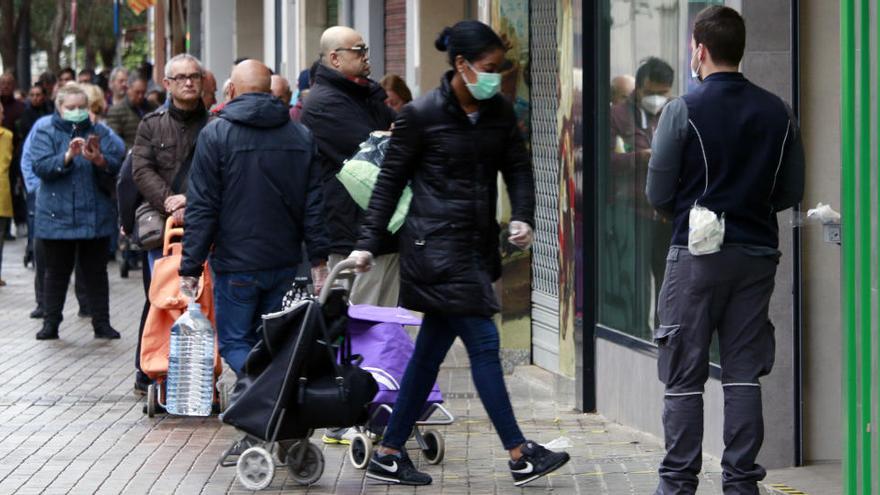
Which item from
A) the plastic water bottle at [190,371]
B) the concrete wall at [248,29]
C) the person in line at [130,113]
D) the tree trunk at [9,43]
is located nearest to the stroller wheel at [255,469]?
the plastic water bottle at [190,371]

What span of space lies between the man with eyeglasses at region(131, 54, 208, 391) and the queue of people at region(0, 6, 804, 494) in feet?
0.04

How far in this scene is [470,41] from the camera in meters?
7.07

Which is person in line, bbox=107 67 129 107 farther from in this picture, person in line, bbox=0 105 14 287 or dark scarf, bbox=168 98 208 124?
dark scarf, bbox=168 98 208 124

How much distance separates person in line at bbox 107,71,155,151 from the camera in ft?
59.0

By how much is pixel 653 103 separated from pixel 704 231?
96.5 inches

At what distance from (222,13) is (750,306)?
80.9ft

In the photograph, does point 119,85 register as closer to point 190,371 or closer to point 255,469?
point 190,371

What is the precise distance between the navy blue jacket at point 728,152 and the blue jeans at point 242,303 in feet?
8.39

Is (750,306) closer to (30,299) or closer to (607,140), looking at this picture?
(607,140)

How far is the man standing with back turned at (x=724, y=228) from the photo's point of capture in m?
6.14

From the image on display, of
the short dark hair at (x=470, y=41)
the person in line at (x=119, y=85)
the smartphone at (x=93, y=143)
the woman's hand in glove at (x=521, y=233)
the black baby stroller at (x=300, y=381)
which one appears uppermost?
the person in line at (x=119, y=85)

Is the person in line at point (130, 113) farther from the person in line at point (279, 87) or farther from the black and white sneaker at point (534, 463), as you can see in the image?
the black and white sneaker at point (534, 463)

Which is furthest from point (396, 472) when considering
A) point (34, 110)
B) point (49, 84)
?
point (49, 84)

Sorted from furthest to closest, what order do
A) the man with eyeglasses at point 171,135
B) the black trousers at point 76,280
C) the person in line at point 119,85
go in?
the person in line at point 119,85
the black trousers at point 76,280
the man with eyeglasses at point 171,135
